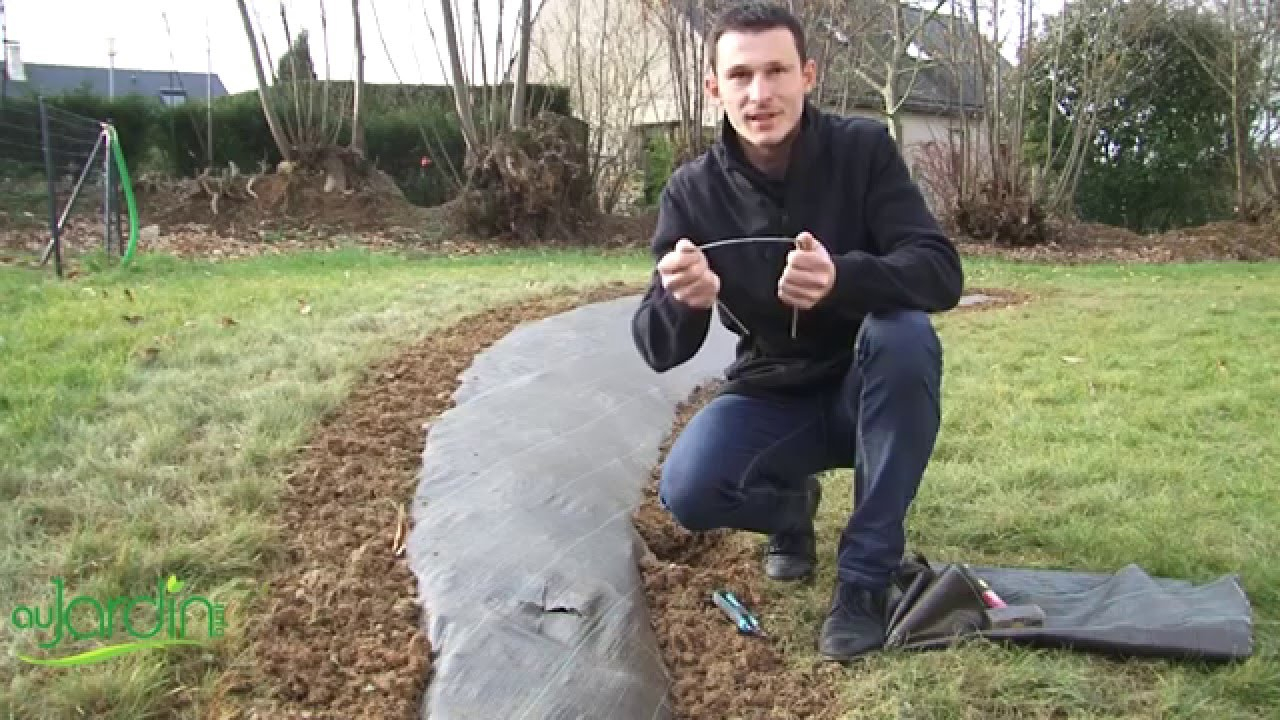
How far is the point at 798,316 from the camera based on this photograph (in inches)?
91.7

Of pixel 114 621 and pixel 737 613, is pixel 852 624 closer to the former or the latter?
pixel 737 613

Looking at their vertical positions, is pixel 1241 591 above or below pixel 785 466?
below

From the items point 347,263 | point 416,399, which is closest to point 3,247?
point 347,263

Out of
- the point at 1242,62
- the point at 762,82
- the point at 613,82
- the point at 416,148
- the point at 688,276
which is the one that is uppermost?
the point at 1242,62

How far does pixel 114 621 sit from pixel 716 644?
1.20 meters

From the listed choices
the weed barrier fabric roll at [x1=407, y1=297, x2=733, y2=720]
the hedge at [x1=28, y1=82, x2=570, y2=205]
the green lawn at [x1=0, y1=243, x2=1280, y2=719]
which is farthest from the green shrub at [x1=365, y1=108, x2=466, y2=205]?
the weed barrier fabric roll at [x1=407, y1=297, x2=733, y2=720]

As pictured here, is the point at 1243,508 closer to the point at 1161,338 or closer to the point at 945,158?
the point at 1161,338

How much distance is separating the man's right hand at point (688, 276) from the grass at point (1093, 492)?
2.44 feet

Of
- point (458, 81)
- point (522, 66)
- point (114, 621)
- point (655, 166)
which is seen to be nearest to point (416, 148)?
point (655, 166)

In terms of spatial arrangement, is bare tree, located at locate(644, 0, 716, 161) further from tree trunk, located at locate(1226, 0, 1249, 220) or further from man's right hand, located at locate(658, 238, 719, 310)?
man's right hand, located at locate(658, 238, 719, 310)

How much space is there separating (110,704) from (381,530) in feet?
2.69

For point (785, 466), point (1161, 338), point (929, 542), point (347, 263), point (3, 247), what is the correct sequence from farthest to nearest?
point (347, 263), point (3, 247), point (1161, 338), point (929, 542), point (785, 466)

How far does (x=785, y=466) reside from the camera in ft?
7.75

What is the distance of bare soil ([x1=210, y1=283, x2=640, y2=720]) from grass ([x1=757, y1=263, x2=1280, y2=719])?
2.75 ft
